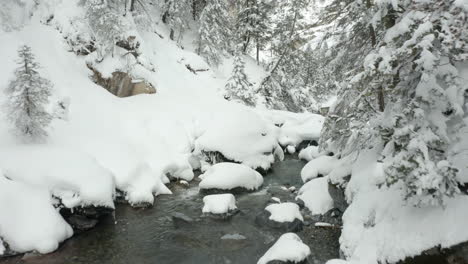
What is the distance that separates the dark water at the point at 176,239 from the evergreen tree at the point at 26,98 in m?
4.25

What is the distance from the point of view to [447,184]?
673 centimetres

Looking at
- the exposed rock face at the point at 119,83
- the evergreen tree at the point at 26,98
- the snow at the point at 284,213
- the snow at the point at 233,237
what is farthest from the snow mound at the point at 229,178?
the exposed rock face at the point at 119,83

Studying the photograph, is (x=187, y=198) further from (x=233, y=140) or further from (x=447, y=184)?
(x=447, y=184)

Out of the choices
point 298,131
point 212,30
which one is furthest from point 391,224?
point 212,30

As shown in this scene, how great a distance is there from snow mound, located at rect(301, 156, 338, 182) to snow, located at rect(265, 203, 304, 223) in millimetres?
3681

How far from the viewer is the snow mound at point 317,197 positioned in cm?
1225

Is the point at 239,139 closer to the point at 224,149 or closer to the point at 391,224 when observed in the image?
the point at 224,149

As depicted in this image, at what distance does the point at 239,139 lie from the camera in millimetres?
17828

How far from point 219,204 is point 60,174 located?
5.55 metres

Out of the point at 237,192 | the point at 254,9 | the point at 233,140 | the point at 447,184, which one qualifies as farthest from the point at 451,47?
the point at 254,9

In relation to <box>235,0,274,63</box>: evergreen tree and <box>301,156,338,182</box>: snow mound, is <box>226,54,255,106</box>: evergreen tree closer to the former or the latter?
<box>235,0,274,63</box>: evergreen tree

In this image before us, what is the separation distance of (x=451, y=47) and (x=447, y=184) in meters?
2.77

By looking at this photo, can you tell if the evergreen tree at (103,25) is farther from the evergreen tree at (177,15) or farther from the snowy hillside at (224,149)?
the evergreen tree at (177,15)

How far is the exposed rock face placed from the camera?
1989 centimetres
